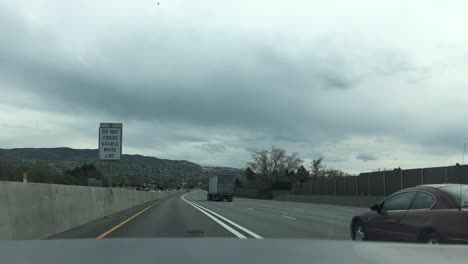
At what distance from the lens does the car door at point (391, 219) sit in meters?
10.9

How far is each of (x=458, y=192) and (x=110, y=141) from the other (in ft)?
86.9

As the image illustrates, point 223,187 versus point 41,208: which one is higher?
point 41,208

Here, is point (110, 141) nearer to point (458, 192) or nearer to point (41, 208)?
point (41, 208)

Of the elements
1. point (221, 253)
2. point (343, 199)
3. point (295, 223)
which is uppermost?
point (221, 253)

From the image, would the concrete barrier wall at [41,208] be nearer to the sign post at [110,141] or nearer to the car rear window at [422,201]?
the car rear window at [422,201]

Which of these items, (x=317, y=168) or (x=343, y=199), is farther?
(x=317, y=168)

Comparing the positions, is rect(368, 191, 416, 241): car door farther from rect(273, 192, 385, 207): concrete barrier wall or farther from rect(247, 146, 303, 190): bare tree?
rect(247, 146, 303, 190): bare tree

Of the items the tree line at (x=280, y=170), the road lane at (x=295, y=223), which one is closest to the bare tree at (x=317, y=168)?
the tree line at (x=280, y=170)

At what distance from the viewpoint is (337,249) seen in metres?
4.51

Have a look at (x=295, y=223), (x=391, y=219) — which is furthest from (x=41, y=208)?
(x=295, y=223)

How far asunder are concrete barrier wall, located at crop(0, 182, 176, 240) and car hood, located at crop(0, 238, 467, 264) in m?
7.69

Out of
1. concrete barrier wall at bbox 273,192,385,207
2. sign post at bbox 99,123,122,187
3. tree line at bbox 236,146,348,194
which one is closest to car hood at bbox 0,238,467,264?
sign post at bbox 99,123,122,187

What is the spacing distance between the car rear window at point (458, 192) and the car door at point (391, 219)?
0.83 m

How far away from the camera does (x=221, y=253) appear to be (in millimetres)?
4258
